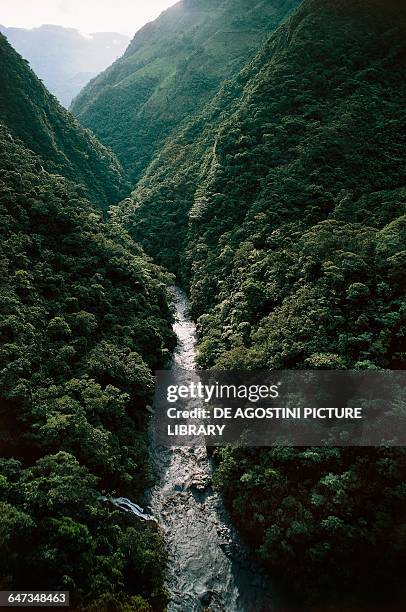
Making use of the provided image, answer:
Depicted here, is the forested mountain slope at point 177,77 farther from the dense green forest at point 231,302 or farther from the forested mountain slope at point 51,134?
the dense green forest at point 231,302

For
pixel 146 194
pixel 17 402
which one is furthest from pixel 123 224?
pixel 17 402

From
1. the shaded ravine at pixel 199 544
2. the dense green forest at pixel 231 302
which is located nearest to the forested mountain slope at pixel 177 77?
the dense green forest at pixel 231 302

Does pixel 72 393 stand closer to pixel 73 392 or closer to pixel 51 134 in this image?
pixel 73 392

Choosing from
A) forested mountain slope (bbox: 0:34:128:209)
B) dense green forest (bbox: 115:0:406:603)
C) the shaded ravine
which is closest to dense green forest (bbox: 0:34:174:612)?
the shaded ravine

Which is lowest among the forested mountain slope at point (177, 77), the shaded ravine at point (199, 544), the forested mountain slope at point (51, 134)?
the shaded ravine at point (199, 544)

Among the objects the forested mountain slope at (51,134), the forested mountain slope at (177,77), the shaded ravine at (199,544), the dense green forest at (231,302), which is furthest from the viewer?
the forested mountain slope at (177,77)

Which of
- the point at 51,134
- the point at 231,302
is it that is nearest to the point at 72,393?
the point at 231,302

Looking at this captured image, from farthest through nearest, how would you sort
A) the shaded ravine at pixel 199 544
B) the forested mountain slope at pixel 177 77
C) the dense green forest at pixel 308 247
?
the forested mountain slope at pixel 177 77, the shaded ravine at pixel 199 544, the dense green forest at pixel 308 247
